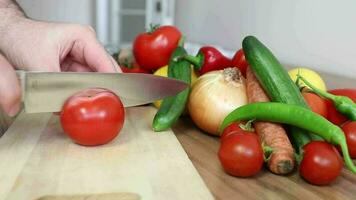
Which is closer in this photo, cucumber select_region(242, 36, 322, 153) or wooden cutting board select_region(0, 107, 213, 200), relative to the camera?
wooden cutting board select_region(0, 107, 213, 200)

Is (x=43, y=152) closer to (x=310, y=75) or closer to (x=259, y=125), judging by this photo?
(x=259, y=125)

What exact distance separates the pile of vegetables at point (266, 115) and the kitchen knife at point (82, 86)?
0.03m

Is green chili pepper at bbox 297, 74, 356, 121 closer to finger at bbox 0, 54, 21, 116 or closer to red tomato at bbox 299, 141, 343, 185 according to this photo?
red tomato at bbox 299, 141, 343, 185

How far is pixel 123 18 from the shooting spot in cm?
286

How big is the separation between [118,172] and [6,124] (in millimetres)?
350

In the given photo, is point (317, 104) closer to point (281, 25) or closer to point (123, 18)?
point (281, 25)

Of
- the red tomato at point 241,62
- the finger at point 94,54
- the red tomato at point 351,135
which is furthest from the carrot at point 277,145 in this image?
the finger at point 94,54

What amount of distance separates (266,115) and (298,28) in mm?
579

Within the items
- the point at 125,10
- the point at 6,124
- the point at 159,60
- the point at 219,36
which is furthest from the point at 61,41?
the point at 125,10

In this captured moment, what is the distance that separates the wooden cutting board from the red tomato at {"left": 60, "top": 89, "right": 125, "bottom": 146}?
0.07 feet

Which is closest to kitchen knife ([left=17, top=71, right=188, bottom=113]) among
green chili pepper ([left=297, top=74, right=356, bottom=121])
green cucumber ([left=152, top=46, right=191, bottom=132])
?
green cucumber ([left=152, top=46, right=191, bottom=132])

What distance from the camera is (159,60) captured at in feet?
3.33

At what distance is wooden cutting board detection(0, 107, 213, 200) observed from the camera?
0.50m

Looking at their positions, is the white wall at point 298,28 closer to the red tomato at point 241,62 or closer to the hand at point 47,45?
the red tomato at point 241,62
